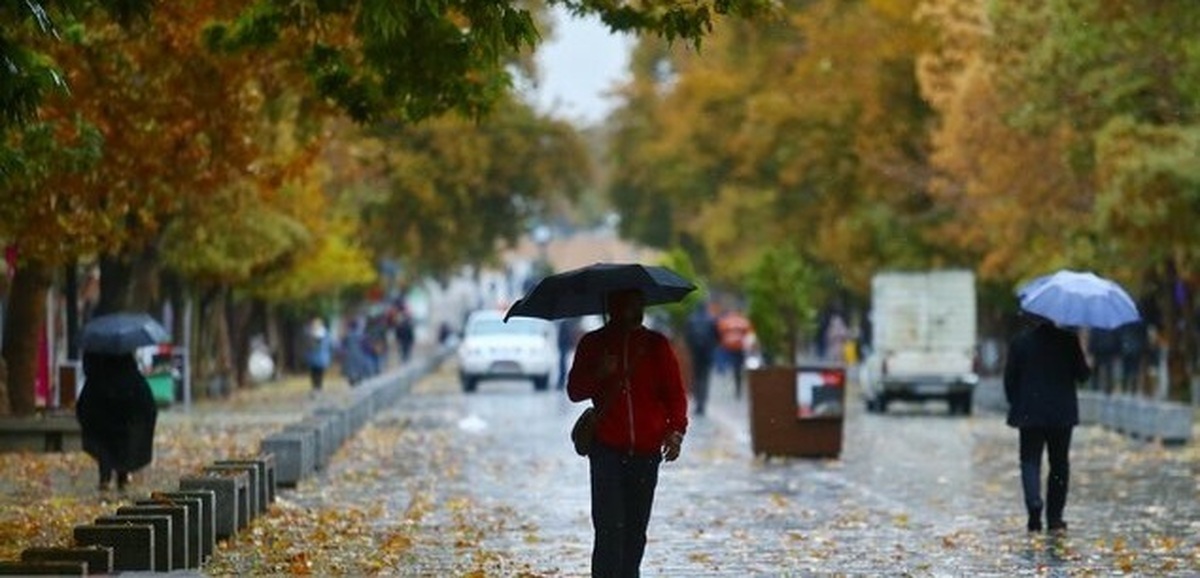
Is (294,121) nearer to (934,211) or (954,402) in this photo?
(954,402)

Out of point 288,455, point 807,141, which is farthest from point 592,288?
point 807,141

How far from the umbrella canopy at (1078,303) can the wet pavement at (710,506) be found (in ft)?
4.85

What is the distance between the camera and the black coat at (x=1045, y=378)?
21391 millimetres

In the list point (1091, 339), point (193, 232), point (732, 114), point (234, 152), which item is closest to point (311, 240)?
point (193, 232)

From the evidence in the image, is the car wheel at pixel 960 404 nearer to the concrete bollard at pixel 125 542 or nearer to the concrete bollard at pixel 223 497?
the concrete bollard at pixel 223 497

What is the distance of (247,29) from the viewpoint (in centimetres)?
2233

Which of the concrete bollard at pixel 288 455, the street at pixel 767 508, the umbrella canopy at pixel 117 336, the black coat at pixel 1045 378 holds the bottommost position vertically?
the street at pixel 767 508

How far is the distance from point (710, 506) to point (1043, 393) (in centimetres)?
466

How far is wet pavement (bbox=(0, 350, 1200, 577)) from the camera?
63.2ft

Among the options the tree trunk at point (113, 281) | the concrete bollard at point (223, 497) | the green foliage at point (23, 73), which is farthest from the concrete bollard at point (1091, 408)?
the green foliage at point (23, 73)

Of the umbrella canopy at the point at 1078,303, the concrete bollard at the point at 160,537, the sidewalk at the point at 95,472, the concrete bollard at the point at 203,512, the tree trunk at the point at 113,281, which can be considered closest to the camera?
the concrete bollard at the point at 160,537

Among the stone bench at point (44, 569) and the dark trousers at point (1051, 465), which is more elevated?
the dark trousers at point (1051, 465)

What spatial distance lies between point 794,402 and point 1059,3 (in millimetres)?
8837

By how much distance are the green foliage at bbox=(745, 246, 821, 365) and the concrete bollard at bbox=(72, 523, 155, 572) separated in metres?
25.6
